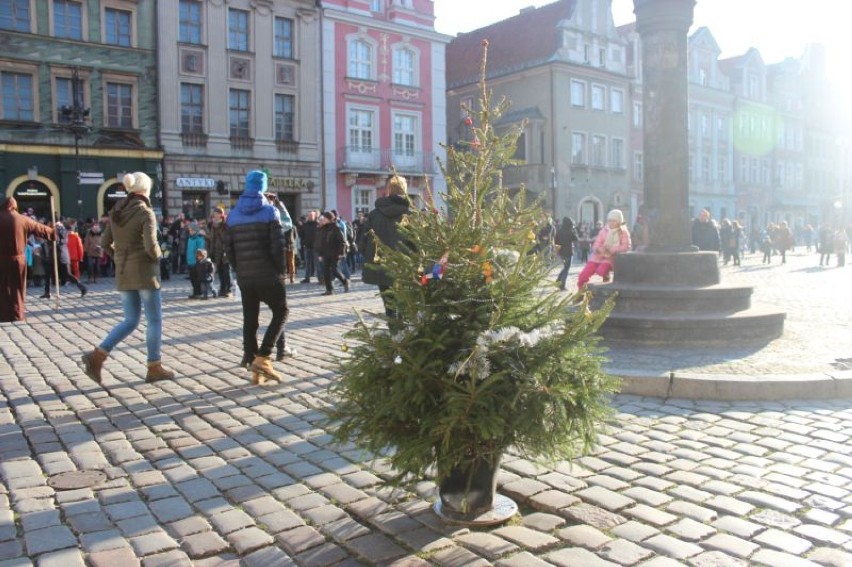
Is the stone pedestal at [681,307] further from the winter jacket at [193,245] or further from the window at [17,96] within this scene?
the window at [17,96]

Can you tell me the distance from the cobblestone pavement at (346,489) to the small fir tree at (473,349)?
43 cm

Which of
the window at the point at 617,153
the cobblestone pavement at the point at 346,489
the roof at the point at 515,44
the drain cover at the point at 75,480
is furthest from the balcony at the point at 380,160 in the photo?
the drain cover at the point at 75,480

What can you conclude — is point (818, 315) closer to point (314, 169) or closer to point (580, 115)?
point (314, 169)

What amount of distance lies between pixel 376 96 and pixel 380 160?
290 cm

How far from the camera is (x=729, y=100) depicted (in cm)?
5572

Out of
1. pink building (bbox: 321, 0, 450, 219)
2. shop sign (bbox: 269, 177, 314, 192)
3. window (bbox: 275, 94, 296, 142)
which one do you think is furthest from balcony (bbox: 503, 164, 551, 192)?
window (bbox: 275, 94, 296, 142)

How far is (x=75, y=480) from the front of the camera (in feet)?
14.3

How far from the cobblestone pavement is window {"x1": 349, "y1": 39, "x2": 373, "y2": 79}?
29196 mm

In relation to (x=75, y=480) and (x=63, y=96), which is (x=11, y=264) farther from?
(x=63, y=96)

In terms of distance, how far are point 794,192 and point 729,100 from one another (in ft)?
45.1

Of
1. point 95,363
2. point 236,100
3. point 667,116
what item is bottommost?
point 95,363

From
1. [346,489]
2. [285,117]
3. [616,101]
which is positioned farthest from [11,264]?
[616,101]

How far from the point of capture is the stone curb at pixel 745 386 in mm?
6250

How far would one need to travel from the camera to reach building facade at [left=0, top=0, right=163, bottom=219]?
26.0m
